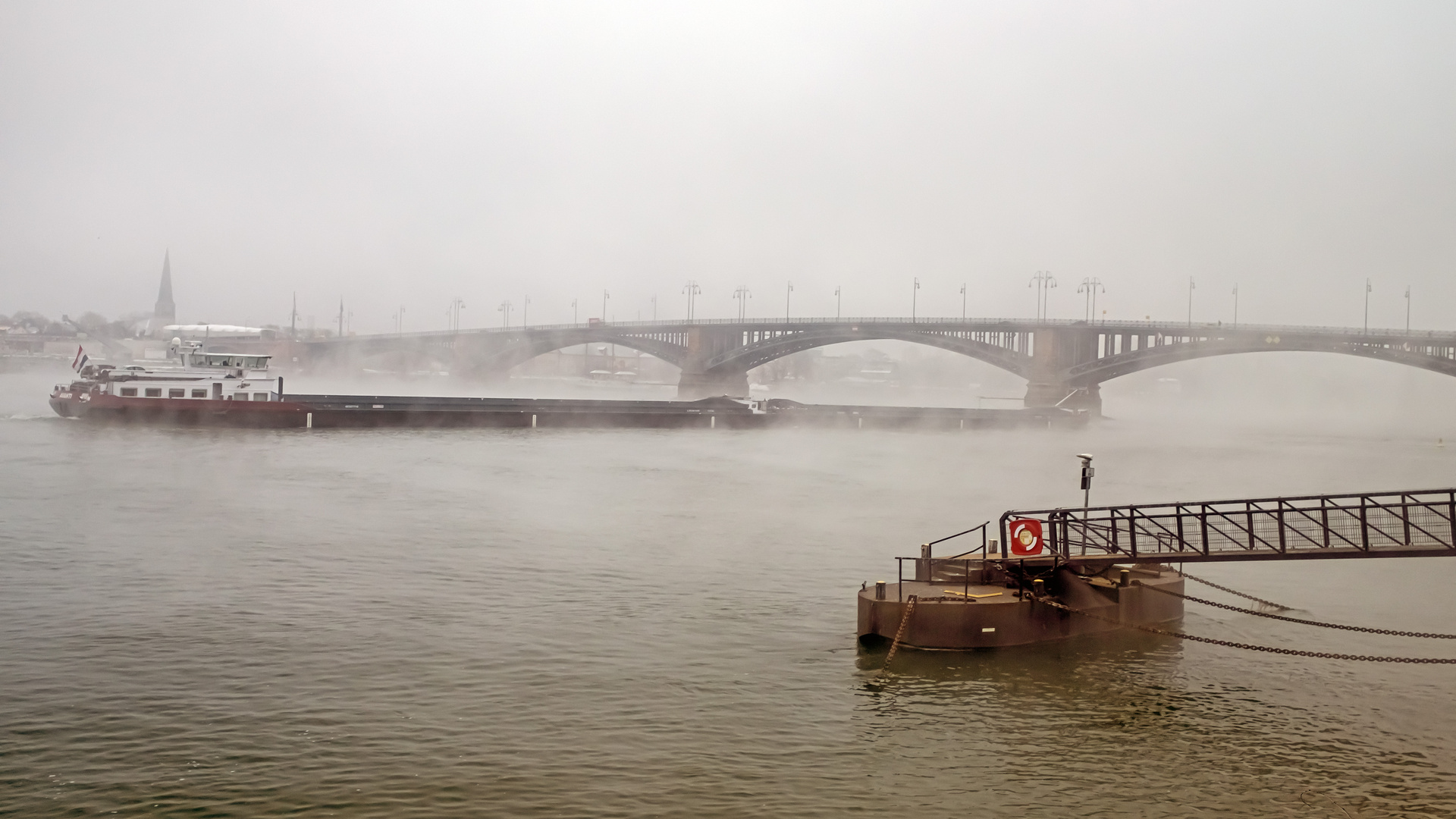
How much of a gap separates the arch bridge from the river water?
7103 centimetres

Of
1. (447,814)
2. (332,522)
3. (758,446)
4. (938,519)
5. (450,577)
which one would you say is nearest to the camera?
(447,814)

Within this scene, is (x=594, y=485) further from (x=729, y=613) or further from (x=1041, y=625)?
(x=1041, y=625)

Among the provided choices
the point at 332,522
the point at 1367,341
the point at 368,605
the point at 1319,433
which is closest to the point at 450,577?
the point at 368,605

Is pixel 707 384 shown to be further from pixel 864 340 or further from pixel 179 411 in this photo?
pixel 179 411

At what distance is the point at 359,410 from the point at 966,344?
63.8 meters

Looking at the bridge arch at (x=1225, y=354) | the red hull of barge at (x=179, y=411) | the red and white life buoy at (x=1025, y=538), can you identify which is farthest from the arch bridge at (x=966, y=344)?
the red and white life buoy at (x=1025, y=538)

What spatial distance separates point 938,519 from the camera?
40.9 metres

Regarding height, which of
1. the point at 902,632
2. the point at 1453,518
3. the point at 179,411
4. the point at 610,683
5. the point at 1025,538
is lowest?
the point at 610,683

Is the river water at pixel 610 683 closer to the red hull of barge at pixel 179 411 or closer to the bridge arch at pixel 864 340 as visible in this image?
the red hull of barge at pixel 179 411

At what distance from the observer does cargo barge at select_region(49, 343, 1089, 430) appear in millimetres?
69500

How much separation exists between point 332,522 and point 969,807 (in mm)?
26986

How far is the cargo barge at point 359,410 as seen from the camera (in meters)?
69.5

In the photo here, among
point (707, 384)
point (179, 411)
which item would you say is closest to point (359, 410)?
point (179, 411)

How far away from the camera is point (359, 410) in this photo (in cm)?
7931
